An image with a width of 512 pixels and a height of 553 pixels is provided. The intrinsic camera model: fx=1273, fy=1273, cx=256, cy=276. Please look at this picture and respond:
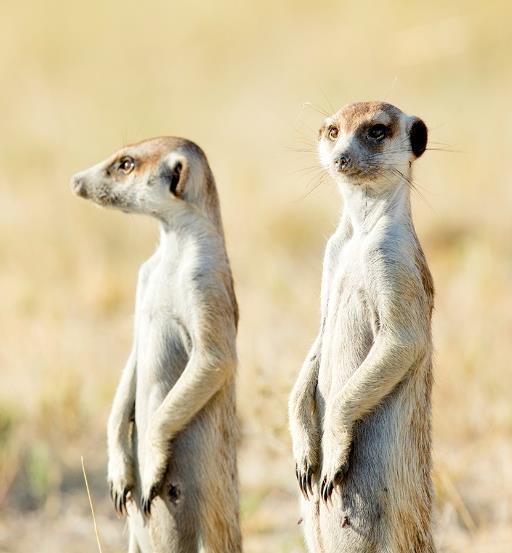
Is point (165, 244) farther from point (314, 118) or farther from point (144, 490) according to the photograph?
point (314, 118)

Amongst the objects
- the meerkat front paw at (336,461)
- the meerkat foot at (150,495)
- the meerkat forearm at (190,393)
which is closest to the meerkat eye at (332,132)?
the meerkat forearm at (190,393)

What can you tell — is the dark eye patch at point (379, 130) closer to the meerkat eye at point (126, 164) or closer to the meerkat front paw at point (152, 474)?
the meerkat eye at point (126, 164)

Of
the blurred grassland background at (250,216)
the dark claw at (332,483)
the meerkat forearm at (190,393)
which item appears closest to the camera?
the dark claw at (332,483)

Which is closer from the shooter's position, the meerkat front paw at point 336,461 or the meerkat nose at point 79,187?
the meerkat front paw at point 336,461

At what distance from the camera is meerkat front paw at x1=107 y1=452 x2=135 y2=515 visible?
498cm

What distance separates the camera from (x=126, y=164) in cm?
515

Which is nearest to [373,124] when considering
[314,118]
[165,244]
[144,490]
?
[165,244]

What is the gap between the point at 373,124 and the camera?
4363mm

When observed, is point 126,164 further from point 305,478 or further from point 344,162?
point 305,478

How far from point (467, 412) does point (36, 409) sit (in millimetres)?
2567

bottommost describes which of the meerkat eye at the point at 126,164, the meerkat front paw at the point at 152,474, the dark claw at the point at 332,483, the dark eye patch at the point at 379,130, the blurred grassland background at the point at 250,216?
the blurred grassland background at the point at 250,216

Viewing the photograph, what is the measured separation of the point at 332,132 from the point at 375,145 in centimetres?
Result: 23

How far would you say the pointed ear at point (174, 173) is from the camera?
16.2 ft

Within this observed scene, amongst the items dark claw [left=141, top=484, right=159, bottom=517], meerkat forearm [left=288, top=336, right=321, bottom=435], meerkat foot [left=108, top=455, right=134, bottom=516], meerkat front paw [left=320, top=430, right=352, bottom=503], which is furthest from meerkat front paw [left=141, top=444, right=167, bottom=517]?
meerkat front paw [left=320, top=430, right=352, bottom=503]
